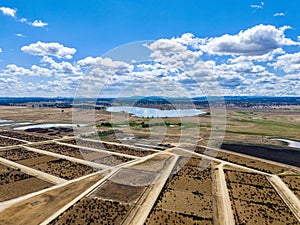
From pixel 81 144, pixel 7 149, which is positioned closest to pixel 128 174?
pixel 81 144

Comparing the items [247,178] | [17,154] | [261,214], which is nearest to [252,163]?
[247,178]

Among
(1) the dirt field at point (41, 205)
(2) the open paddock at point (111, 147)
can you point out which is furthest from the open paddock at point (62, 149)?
(1) the dirt field at point (41, 205)

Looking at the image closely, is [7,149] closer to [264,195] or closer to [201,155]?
[201,155]

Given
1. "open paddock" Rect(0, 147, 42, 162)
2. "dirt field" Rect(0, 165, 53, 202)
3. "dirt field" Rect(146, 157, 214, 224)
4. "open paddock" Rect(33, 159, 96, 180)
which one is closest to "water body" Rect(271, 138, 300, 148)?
"dirt field" Rect(146, 157, 214, 224)

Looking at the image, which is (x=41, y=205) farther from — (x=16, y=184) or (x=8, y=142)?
(x=8, y=142)

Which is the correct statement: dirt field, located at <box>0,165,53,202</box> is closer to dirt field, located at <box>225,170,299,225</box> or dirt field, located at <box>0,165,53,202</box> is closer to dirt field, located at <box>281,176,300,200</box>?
dirt field, located at <box>225,170,299,225</box>

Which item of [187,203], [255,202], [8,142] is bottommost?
[255,202]
